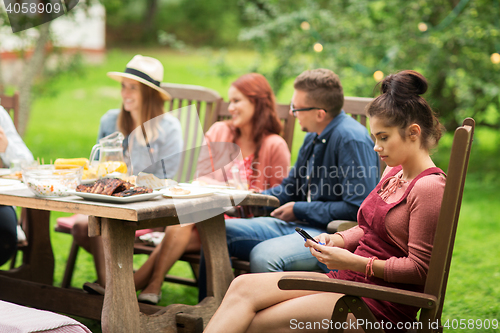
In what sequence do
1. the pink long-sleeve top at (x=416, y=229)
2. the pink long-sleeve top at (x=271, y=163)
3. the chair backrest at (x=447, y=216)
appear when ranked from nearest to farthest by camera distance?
1. the chair backrest at (x=447, y=216)
2. the pink long-sleeve top at (x=416, y=229)
3. the pink long-sleeve top at (x=271, y=163)

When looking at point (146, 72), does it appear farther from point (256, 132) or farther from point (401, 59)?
point (401, 59)

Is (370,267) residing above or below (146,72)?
below

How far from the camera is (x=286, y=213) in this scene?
2646 mm

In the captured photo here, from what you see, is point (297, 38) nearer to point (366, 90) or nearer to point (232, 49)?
point (366, 90)

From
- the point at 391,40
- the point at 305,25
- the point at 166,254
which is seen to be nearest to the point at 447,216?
the point at 166,254

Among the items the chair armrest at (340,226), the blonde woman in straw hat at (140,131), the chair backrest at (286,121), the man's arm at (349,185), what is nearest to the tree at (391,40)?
the chair backrest at (286,121)

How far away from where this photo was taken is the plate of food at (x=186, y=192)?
79.6 inches

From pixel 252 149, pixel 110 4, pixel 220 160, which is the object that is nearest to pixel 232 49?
pixel 110 4

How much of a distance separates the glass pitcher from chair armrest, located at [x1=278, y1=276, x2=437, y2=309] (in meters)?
1.06

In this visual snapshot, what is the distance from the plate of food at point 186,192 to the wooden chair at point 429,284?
2.28 feet

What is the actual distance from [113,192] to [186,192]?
0.94ft

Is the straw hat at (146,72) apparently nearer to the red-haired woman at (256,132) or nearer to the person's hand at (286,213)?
the red-haired woman at (256,132)

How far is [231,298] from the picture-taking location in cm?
173

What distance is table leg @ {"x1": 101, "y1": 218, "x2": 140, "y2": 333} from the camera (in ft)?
6.41
